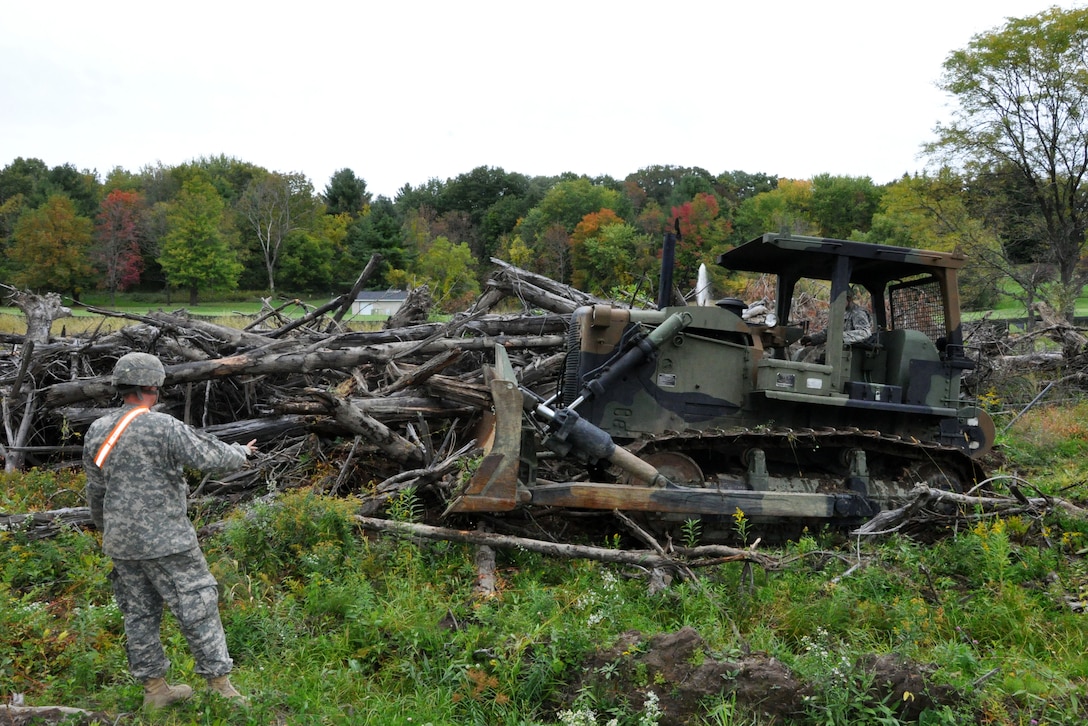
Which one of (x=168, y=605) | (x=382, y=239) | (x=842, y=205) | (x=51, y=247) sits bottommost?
(x=168, y=605)

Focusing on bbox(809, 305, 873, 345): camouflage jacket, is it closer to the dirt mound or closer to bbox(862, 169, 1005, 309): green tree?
the dirt mound

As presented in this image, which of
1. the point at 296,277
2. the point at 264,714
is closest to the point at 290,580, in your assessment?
the point at 264,714

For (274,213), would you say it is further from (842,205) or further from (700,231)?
(842,205)

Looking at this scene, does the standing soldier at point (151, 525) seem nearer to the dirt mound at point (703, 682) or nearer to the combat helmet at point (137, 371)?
the combat helmet at point (137, 371)

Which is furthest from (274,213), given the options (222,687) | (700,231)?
(222,687)

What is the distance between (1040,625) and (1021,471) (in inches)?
193

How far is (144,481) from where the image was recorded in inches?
163

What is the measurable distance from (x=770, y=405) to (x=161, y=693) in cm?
548

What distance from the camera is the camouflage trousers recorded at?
13.7 feet

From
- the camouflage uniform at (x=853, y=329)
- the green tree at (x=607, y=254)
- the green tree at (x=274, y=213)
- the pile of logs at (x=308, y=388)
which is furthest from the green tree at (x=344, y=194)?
the camouflage uniform at (x=853, y=329)

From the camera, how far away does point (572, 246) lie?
50688mm

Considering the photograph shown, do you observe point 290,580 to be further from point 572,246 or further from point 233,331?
point 572,246

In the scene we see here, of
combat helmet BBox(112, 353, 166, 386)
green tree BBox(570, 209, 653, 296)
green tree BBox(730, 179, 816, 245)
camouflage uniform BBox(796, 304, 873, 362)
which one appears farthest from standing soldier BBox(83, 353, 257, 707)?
green tree BBox(730, 179, 816, 245)

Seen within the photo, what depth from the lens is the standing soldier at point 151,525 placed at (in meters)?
4.12
